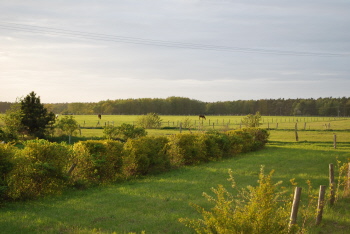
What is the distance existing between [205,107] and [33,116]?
113 metres

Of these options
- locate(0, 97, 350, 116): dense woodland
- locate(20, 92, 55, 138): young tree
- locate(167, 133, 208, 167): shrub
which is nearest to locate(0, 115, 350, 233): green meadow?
locate(167, 133, 208, 167): shrub

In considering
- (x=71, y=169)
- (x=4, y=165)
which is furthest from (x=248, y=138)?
(x=4, y=165)

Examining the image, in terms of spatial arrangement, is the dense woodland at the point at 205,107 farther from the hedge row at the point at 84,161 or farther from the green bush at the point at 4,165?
the green bush at the point at 4,165

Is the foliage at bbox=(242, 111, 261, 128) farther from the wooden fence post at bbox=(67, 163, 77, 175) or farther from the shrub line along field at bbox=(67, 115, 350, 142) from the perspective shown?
the wooden fence post at bbox=(67, 163, 77, 175)

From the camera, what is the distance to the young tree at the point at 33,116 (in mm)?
30141

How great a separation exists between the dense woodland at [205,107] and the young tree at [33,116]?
329 feet

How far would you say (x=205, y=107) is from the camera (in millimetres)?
139875

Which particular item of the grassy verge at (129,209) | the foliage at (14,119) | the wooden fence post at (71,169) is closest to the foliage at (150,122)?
the foliage at (14,119)

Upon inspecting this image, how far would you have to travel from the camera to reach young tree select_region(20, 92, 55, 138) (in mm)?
30141

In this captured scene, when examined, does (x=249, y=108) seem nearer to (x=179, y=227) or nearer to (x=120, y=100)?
(x=120, y=100)

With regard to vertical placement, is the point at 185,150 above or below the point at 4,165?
→ below

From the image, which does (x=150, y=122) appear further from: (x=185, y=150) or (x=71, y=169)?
(x=71, y=169)

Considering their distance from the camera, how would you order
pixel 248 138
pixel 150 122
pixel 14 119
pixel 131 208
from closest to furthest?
pixel 131 208 < pixel 248 138 < pixel 14 119 < pixel 150 122

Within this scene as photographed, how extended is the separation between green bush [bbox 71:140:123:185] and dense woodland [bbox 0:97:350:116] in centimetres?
11934
